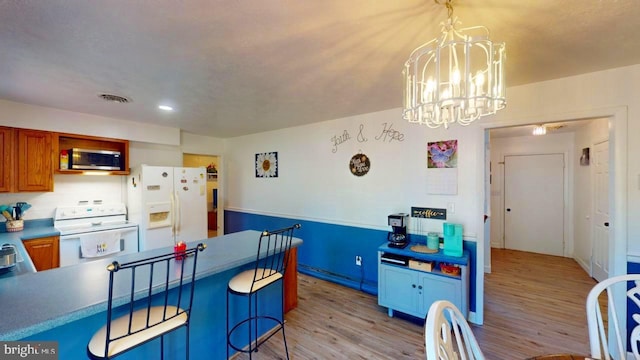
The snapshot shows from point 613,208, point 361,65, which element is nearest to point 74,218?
point 361,65

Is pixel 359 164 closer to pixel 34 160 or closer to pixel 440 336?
→ pixel 440 336

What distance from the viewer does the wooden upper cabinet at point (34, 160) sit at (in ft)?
9.68

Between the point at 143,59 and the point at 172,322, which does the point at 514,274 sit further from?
the point at 143,59

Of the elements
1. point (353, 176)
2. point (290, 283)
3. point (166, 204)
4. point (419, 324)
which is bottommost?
point (419, 324)

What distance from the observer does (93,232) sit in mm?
3156

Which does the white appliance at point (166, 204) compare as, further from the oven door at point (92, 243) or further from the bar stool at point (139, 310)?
the bar stool at point (139, 310)

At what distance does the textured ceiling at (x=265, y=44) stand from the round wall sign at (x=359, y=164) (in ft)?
3.12

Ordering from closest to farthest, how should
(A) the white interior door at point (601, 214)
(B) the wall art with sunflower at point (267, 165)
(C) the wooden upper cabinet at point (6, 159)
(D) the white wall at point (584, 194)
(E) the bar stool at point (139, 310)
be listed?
(E) the bar stool at point (139, 310)
(C) the wooden upper cabinet at point (6, 159)
(A) the white interior door at point (601, 214)
(D) the white wall at point (584, 194)
(B) the wall art with sunflower at point (267, 165)

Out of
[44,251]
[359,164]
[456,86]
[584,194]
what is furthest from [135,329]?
[584,194]

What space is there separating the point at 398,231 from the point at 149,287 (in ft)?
8.08

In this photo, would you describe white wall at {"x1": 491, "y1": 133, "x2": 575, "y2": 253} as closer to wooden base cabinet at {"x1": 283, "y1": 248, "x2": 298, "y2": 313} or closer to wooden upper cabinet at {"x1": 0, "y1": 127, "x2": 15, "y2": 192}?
wooden base cabinet at {"x1": 283, "y1": 248, "x2": 298, "y2": 313}

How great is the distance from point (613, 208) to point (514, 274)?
231 cm

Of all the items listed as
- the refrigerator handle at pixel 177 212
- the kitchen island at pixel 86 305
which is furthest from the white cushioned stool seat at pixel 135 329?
the refrigerator handle at pixel 177 212

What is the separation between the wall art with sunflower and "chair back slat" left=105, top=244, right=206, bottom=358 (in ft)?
9.14
